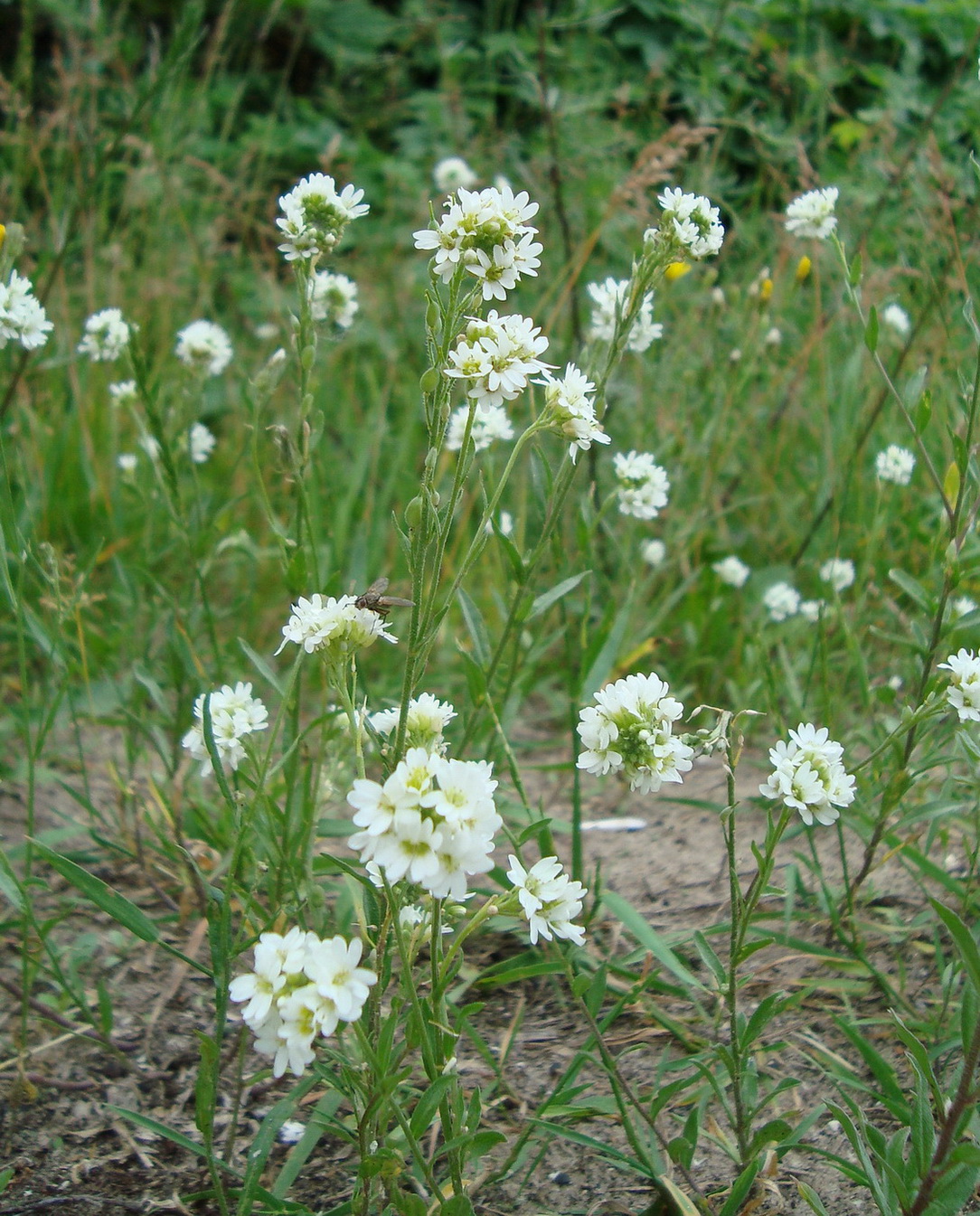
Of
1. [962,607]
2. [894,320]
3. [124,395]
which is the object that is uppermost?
[894,320]

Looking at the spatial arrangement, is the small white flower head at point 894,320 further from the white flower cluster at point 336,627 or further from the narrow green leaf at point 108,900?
the narrow green leaf at point 108,900

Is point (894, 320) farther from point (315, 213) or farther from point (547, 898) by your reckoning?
point (547, 898)

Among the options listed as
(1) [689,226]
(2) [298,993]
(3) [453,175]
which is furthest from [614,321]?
(3) [453,175]

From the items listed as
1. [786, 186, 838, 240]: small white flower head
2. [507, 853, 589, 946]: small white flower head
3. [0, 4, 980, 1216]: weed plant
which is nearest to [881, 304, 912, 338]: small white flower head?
[0, 4, 980, 1216]: weed plant

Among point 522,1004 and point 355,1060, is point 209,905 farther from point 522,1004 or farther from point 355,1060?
point 522,1004

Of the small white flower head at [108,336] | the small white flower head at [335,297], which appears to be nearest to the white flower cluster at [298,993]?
the small white flower head at [335,297]

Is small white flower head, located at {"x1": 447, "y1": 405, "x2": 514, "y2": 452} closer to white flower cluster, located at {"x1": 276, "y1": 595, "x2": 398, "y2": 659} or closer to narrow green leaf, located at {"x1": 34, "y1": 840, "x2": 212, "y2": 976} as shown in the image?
white flower cluster, located at {"x1": 276, "y1": 595, "x2": 398, "y2": 659}

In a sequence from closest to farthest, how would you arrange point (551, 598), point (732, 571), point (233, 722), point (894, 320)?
1. point (233, 722)
2. point (551, 598)
3. point (732, 571)
4. point (894, 320)
